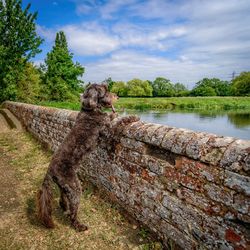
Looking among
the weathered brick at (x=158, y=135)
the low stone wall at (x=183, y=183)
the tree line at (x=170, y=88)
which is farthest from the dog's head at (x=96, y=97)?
the tree line at (x=170, y=88)

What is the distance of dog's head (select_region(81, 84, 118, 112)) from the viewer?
3.98 meters

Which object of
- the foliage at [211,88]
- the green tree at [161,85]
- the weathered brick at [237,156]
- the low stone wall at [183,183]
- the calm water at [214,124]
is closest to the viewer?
the weathered brick at [237,156]

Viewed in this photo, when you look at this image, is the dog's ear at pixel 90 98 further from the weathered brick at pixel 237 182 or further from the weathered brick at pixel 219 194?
the weathered brick at pixel 237 182

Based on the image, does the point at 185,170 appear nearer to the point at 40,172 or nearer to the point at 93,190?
the point at 93,190

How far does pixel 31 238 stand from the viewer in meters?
3.63

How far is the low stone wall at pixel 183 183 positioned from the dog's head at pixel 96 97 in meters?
0.57

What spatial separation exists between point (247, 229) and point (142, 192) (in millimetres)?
1663

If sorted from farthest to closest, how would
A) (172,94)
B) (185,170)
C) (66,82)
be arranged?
(172,94), (66,82), (185,170)

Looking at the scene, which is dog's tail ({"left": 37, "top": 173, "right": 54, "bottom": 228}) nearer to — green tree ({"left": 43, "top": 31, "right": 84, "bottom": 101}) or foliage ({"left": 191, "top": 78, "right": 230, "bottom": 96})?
green tree ({"left": 43, "top": 31, "right": 84, "bottom": 101})

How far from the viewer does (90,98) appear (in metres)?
4.00

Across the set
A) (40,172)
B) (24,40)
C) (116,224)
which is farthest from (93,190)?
(24,40)

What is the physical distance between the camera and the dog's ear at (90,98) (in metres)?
3.97

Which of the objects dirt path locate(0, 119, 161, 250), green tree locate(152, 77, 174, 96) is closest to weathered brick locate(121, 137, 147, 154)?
dirt path locate(0, 119, 161, 250)

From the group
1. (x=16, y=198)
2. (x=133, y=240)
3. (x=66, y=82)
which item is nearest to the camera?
(x=133, y=240)
